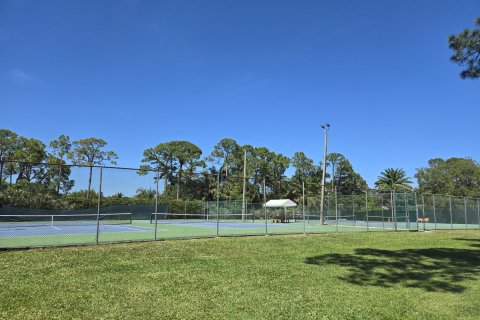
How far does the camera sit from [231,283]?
7.46 metres

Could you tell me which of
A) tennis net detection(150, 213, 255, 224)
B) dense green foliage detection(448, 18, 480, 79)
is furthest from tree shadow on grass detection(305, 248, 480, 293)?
tennis net detection(150, 213, 255, 224)

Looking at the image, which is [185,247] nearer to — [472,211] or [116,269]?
[116,269]

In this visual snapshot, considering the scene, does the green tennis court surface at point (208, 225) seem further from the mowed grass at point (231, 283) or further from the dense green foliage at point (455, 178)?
the dense green foliage at point (455, 178)

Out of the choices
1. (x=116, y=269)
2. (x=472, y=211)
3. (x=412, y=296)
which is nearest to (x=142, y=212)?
(x=116, y=269)

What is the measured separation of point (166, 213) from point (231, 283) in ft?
46.3

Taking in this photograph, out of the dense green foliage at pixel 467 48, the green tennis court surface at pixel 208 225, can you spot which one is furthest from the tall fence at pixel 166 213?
the dense green foliage at pixel 467 48

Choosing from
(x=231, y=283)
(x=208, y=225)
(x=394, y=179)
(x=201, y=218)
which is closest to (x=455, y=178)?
(x=394, y=179)

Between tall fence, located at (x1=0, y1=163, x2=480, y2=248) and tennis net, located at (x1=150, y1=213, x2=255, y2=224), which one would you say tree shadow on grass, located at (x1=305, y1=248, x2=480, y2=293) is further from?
tennis net, located at (x1=150, y1=213, x2=255, y2=224)

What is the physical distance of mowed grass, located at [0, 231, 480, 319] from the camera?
571 cm

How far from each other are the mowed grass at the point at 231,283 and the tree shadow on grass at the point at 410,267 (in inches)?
1.0

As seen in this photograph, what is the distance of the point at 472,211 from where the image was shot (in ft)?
96.4

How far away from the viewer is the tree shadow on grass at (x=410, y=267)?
7930 millimetres

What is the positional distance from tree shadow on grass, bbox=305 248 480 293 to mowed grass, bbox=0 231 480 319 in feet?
0.08

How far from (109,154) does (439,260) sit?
206 feet
